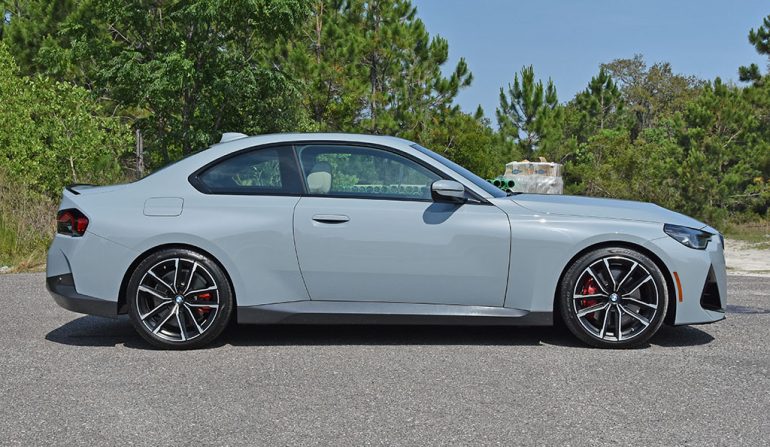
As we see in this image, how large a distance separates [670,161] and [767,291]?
1709cm

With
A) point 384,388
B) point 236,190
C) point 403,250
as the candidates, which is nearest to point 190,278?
point 236,190

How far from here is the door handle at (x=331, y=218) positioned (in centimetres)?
580

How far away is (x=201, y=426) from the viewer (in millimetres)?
4168

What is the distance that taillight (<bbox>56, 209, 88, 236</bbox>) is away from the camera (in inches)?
234

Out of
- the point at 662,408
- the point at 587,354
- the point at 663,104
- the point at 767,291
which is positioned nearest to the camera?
the point at 662,408

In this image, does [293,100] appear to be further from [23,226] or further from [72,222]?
[72,222]

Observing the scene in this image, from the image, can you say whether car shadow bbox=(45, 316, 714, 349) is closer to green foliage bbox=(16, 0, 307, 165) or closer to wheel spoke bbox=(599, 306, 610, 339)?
wheel spoke bbox=(599, 306, 610, 339)

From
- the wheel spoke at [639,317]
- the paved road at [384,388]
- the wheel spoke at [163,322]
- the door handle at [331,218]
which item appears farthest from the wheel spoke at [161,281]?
the wheel spoke at [639,317]

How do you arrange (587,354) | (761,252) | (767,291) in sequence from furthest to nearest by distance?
(761,252) → (767,291) → (587,354)

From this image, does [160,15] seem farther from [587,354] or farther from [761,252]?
[587,354]

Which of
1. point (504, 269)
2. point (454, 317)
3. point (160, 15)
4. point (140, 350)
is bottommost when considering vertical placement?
point (140, 350)

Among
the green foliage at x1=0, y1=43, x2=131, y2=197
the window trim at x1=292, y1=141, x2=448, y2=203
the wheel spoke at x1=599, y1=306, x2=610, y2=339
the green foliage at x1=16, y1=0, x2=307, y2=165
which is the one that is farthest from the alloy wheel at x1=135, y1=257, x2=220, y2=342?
the green foliage at x1=16, y1=0, x2=307, y2=165

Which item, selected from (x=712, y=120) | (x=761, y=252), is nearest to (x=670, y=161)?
(x=712, y=120)

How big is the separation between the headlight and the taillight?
13.4 ft
